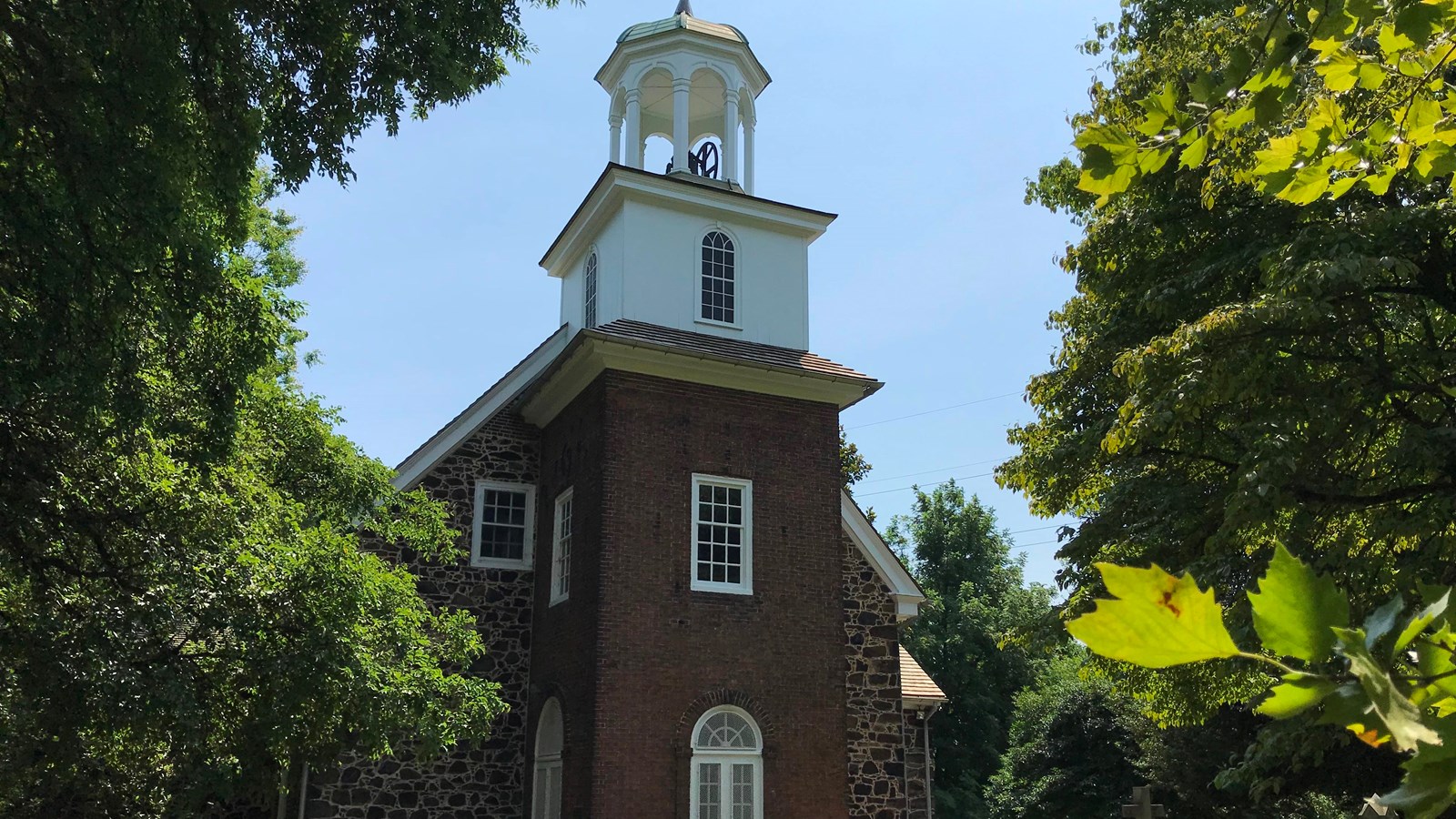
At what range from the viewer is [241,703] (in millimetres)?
8852

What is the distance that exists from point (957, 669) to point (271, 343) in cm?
3134

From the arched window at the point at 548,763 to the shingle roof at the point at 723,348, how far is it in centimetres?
490

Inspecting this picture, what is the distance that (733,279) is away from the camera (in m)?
16.5

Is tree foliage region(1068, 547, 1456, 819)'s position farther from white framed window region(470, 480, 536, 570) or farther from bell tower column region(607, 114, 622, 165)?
bell tower column region(607, 114, 622, 165)

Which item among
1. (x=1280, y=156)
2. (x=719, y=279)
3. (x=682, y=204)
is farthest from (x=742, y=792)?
(x=1280, y=156)

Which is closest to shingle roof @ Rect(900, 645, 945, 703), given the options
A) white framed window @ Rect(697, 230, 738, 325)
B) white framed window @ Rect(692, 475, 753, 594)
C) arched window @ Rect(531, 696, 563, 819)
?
white framed window @ Rect(692, 475, 753, 594)

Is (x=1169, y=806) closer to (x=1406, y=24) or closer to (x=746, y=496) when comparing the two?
(x=746, y=496)

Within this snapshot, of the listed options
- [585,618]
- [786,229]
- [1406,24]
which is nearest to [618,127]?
[786,229]

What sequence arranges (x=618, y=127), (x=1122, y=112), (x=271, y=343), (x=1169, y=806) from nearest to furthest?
(x=271, y=343) → (x=1122, y=112) → (x=618, y=127) → (x=1169, y=806)

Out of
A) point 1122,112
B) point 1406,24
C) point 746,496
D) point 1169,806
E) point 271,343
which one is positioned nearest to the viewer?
point 1406,24

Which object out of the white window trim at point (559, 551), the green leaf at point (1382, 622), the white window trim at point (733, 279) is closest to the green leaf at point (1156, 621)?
the green leaf at point (1382, 622)

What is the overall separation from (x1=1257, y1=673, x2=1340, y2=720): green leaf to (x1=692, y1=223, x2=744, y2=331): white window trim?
15340 mm

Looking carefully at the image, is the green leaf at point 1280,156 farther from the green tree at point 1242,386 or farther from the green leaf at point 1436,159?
the green tree at point 1242,386

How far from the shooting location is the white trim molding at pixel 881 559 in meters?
17.1
